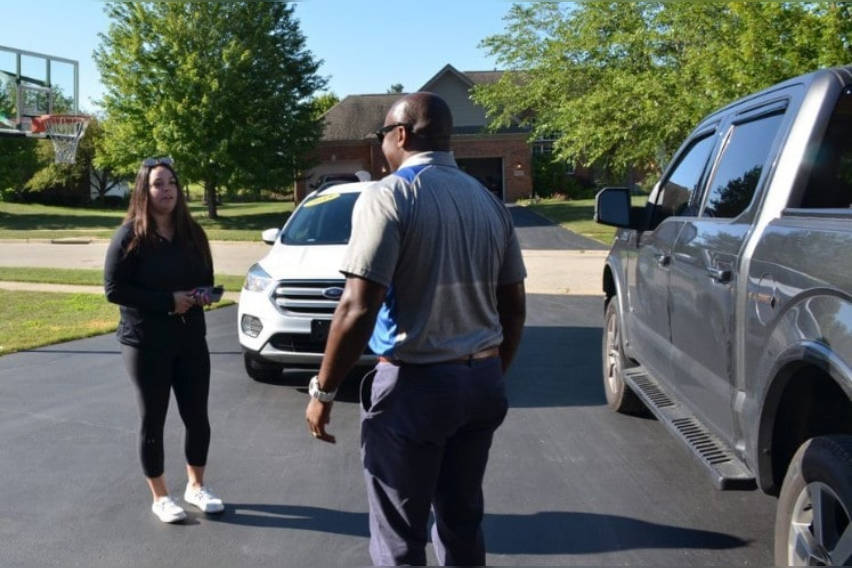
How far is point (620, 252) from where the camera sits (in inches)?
253

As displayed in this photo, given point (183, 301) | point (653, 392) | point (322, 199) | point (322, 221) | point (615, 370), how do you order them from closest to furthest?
point (183, 301) → point (653, 392) → point (615, 370) → point (322, 221) → point (322, 199)

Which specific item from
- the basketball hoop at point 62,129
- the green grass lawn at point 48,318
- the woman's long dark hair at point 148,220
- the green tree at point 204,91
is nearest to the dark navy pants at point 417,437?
the woman's long dark hair at point 148,220

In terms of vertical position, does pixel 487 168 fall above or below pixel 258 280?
above

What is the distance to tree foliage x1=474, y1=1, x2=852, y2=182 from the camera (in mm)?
11702

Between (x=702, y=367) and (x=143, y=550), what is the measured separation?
283 centimetres

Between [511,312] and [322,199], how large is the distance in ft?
19.2

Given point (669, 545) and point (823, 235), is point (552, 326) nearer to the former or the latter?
point (669, 545)

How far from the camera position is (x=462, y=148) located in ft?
155

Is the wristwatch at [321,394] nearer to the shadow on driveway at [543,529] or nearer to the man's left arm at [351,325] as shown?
the man's left arm at [351,325]

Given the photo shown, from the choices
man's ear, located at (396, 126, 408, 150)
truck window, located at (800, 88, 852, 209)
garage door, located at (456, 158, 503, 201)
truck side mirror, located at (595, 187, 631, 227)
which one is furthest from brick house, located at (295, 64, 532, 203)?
man's ear, located at (396, 126, 408, 150)

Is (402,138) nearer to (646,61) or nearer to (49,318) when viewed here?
(49,318)

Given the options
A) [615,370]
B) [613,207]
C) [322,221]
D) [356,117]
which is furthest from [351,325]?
[356,117]

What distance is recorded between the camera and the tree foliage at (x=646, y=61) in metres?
11.7

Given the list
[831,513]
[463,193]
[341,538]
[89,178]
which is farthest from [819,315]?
[89,178]
